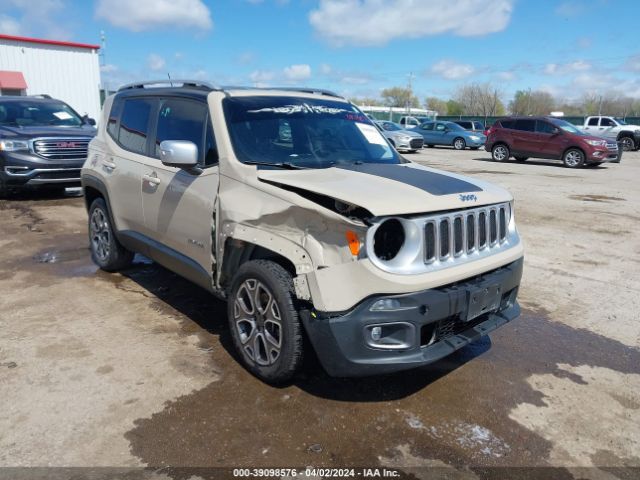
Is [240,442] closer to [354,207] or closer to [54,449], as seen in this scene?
[54,449]

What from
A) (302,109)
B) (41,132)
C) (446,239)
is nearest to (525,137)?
(41,132)

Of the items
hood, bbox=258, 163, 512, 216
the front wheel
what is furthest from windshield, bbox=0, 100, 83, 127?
the front wheel

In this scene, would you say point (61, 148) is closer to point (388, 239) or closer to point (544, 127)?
point (388, 239)

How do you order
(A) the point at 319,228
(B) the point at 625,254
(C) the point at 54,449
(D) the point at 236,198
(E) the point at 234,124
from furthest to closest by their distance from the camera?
(B) the point at 625,254, (E) the point at 234,124, (D) the point at 236,198, (A) the point at 319,228, (C) the point at 54,449

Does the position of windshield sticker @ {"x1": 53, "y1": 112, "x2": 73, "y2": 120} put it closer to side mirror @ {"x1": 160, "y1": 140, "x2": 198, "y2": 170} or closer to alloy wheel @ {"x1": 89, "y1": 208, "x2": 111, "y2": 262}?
alloy wheel @ {"x1": 89, "y1": 208, "x2": 111, "y2": 262}

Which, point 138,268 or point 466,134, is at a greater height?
point 466,134

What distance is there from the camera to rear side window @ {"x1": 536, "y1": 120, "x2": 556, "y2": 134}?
19.5m

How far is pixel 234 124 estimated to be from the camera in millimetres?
3783

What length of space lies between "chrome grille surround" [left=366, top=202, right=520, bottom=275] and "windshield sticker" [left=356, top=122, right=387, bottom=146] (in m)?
1.34

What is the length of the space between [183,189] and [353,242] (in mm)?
1737

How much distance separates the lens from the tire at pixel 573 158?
745 inches

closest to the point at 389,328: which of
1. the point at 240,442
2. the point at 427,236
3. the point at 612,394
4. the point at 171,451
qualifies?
the point at 427,236

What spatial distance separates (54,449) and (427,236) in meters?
2.32

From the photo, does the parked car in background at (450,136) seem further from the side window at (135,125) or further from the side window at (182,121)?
the side window at (182,121)
